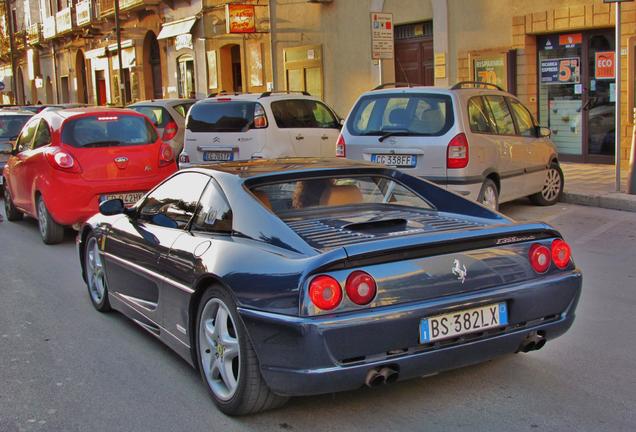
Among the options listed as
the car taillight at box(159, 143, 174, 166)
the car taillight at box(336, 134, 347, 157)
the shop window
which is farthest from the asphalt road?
the shop window

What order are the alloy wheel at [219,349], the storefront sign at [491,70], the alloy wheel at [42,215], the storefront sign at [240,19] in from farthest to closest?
the storefront sign at [240,19] < the storefront sign at [491,70] < the alloy wheel at [42,215] < the alloy wheel at [219,349]

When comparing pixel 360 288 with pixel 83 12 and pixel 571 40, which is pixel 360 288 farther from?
pixel 83 12

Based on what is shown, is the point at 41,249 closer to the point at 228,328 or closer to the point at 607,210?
the point at 228,328

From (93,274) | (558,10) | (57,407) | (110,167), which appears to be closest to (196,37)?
(558,10)

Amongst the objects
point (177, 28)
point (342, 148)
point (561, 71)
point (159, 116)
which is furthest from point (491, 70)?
point (177, 28)

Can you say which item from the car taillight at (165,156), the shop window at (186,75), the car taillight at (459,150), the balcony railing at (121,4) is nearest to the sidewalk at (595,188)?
the car taillight at (459,150)

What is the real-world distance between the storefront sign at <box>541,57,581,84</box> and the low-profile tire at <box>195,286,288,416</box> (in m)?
12.3

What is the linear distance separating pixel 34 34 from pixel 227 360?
48328mm

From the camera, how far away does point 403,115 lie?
977 cm

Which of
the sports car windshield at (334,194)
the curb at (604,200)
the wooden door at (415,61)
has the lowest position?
the curb at (604,200)

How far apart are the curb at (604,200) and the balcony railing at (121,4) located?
74.3ft

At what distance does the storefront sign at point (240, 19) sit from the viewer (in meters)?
23.6

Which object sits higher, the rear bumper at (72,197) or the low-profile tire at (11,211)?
the rear bumper at (72,197)

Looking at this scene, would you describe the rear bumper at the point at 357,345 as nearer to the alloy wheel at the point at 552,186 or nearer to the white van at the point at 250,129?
the alloy wheel at the point at 552,186
